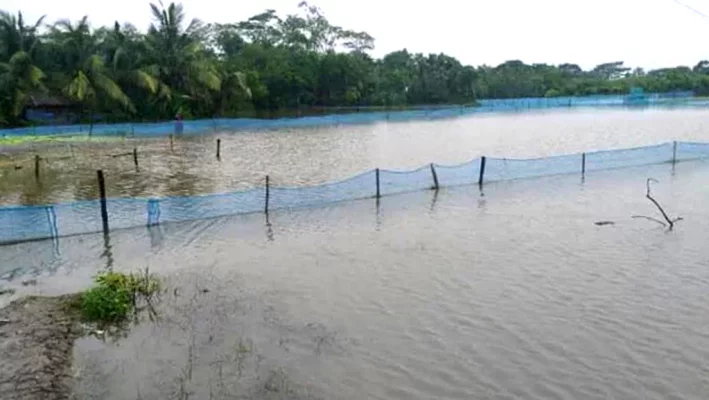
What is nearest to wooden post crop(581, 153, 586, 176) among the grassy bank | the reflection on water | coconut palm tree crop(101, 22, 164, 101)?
the reflection on water

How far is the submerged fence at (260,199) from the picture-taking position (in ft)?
40.5

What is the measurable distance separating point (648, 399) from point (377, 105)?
57244 mm

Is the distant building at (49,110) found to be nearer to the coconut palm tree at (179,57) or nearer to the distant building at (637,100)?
the coconut palm tree at (179,57)

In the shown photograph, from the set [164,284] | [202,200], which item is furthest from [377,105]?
[164,284]

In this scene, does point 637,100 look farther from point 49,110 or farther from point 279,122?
point 49,110

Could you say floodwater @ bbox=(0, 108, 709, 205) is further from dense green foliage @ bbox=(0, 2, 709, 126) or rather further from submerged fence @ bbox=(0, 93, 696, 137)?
dense green foliage @ bbox=(0, 2, 709, 126)

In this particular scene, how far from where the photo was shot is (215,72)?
1869 inches

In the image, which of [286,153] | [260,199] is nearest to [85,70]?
[286,153]

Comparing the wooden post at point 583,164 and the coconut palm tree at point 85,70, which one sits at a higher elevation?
the coconut palm tree at point 85,70

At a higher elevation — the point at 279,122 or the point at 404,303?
the point at 279,122

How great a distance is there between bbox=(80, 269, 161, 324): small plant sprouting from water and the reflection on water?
34 centimetres

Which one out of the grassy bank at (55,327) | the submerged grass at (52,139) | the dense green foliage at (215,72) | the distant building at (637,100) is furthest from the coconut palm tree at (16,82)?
the distant building at (637,100)

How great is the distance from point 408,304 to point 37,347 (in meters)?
4.42

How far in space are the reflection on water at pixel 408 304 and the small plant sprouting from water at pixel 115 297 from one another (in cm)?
34
